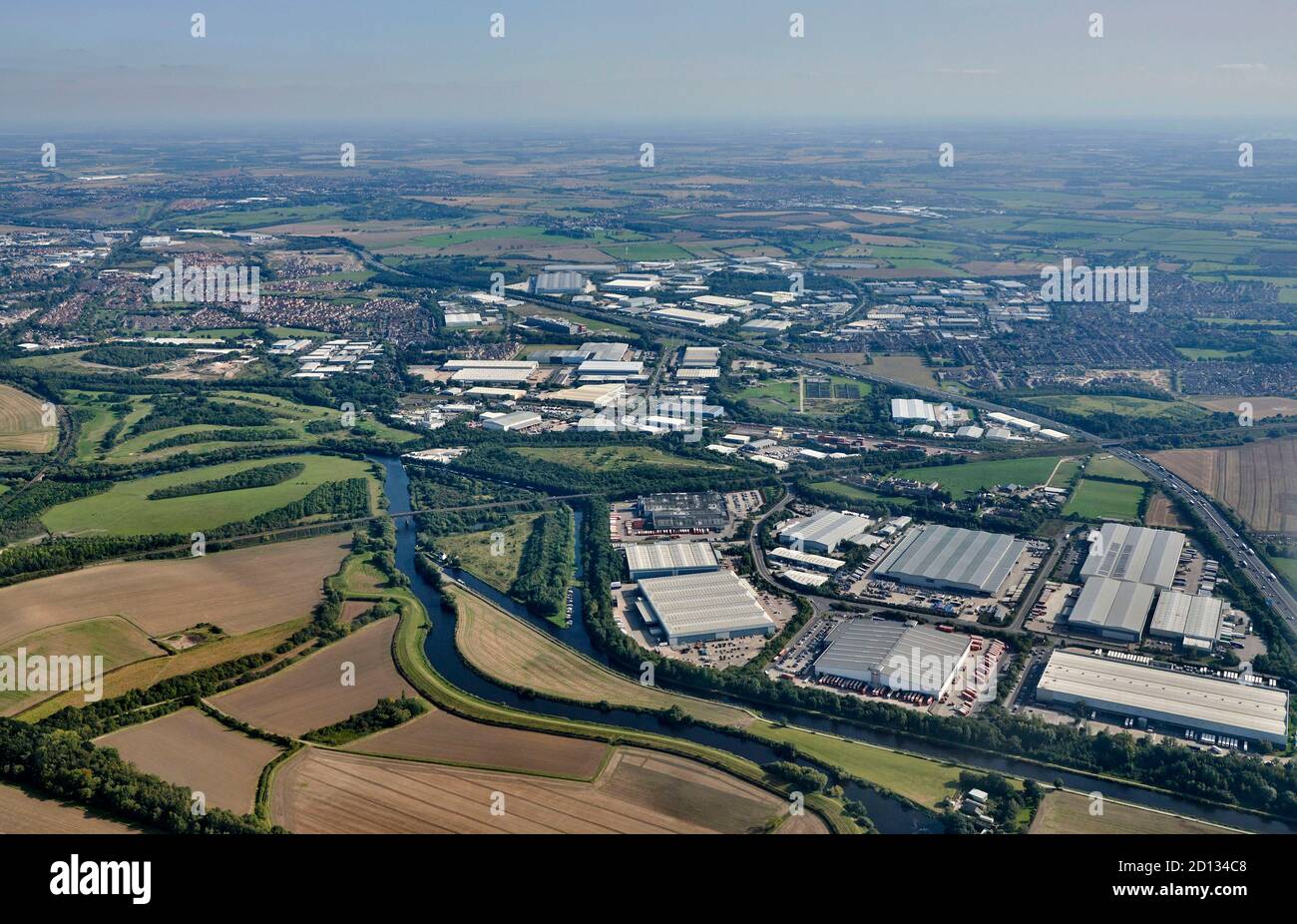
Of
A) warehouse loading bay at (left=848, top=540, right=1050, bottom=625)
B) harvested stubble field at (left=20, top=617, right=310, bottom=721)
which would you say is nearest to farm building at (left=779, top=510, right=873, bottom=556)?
warehouse loading bay at (left=848, top=540, right=1050, bottom=625)

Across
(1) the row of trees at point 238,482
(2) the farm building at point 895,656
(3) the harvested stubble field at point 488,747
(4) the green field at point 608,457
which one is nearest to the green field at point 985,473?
(4) the green field at point 608,457

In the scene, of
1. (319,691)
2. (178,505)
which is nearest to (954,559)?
(319,691)

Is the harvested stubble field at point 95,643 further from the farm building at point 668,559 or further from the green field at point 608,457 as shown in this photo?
the green field at point 608,457

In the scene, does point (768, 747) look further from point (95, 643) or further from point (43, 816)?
point (95, 643)

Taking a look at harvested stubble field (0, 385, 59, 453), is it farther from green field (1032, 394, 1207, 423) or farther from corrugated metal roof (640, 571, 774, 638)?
green field (1032, 394, 1207, 423)
